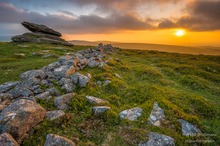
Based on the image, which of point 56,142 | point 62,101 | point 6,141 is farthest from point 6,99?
point 56,142

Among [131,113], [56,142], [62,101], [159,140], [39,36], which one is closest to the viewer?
[56,142]

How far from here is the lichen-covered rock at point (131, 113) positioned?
31.0 feet

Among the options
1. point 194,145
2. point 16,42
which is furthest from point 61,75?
point 16,42

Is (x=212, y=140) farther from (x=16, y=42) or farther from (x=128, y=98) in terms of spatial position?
(x=16, y=42)

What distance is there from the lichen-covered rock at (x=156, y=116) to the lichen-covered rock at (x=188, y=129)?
99cm

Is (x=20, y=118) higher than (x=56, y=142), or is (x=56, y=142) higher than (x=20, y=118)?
(x=20, y=118)

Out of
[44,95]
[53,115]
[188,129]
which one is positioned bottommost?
[188,129]

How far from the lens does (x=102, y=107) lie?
31.8 feet

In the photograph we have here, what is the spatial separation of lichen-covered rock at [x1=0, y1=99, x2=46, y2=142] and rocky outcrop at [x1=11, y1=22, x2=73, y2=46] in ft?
147

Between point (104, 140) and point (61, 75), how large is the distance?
7.53 m

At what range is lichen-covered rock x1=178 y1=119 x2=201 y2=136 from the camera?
28.9 feet

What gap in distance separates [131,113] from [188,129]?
2919 mm

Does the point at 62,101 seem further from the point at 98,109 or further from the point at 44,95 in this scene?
the point at 98,109

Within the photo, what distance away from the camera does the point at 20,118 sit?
→ 732cm
